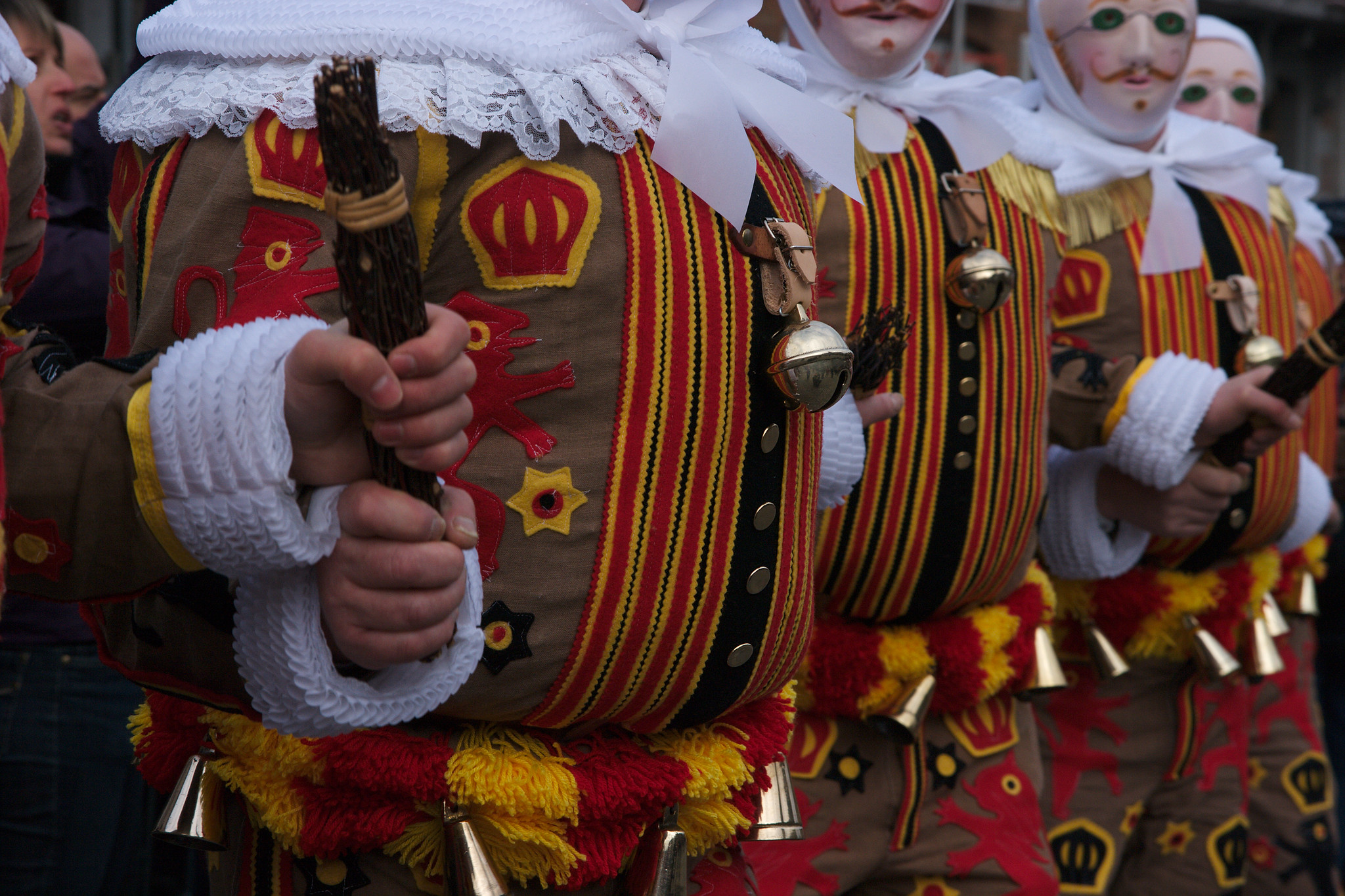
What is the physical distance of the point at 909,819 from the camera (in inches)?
87.1

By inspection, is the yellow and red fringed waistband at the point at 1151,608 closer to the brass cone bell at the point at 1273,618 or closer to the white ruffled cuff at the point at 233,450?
A: the brass cone bell at the point at 1273,618

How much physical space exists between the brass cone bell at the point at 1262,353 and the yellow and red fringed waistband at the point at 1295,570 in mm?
977

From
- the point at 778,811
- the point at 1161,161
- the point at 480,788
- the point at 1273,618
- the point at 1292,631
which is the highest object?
the point at 1161,161

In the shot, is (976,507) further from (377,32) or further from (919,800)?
(377,32)

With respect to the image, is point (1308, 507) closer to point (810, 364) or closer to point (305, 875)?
point (810, 364)

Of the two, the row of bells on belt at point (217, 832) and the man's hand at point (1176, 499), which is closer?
the row of bells on belt at point (217, 832)

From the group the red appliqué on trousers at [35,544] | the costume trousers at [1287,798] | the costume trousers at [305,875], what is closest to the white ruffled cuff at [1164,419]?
the costume trousers at [1287,798]

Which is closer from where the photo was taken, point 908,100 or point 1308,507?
point 908,100

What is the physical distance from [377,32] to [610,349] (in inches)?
14.5

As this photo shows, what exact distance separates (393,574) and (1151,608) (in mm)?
2111

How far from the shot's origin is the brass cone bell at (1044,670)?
7.84 feet

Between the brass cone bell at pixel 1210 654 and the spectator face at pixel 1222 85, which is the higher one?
the spectator face at pixel 1222 85

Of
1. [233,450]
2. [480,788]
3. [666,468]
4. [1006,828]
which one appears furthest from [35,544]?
[1006,828]

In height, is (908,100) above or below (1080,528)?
above
